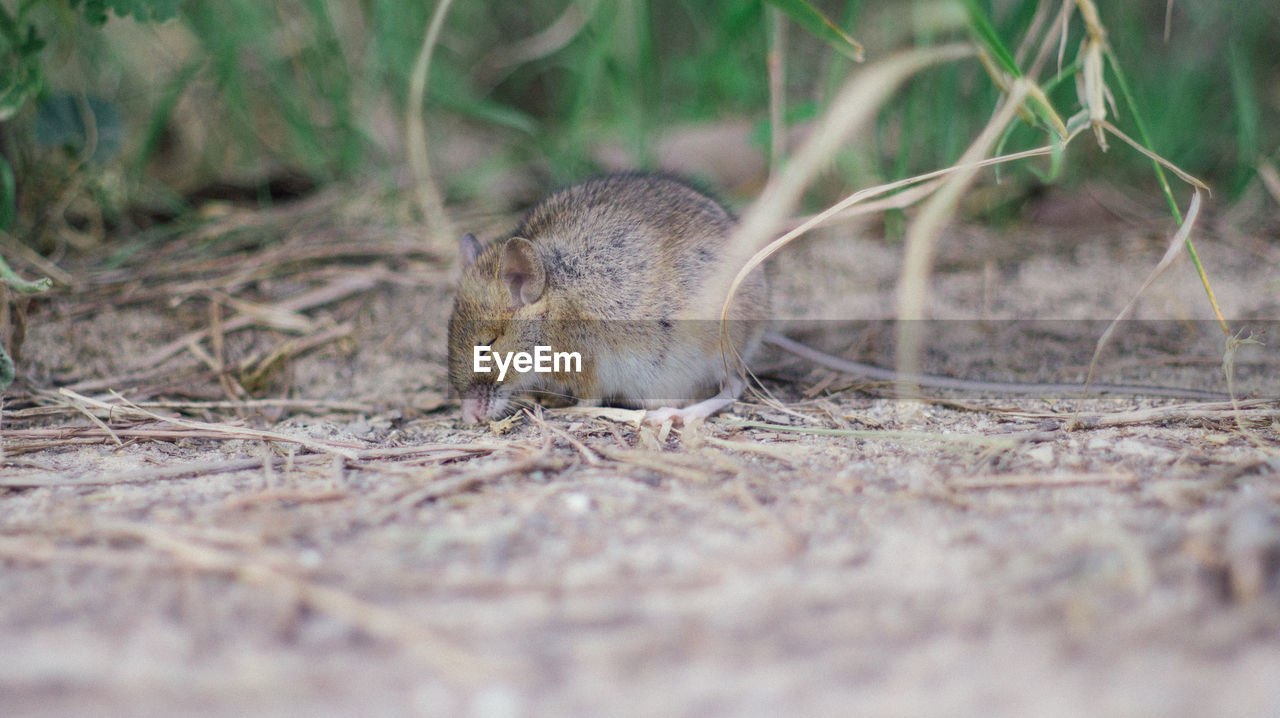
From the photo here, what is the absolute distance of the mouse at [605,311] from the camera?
262 centimetres

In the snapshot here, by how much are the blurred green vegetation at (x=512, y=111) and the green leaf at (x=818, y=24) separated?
79cm

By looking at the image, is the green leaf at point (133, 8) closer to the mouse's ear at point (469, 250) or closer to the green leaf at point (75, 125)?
the green leaf at point (75, 125)

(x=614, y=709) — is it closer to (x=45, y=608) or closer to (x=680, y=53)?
(x=45, y=608)

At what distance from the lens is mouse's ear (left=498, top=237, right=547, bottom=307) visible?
256cm

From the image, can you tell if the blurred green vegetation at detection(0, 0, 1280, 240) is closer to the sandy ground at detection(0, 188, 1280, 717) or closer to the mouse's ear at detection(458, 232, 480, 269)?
the mouse's ear at detection(458, 232, 480, 269)

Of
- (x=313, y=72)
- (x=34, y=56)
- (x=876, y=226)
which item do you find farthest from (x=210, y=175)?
(x=876, y=226)

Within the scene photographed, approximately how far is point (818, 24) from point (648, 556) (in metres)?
1.44

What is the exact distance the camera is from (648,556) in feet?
4.63

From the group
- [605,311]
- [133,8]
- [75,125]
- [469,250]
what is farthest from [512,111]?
[605,311]

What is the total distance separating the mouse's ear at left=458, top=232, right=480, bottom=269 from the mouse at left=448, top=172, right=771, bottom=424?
0.26 feet

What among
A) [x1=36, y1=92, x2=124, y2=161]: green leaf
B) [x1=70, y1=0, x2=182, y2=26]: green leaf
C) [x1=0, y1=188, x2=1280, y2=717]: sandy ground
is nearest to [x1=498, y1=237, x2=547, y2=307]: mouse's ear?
[x1=0, y1=188, x2=1280, y2=717]: sandy ground

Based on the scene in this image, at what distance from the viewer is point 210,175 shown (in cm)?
452

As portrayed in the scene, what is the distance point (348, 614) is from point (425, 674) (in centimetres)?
20

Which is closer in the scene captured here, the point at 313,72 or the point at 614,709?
the point at 614,709
